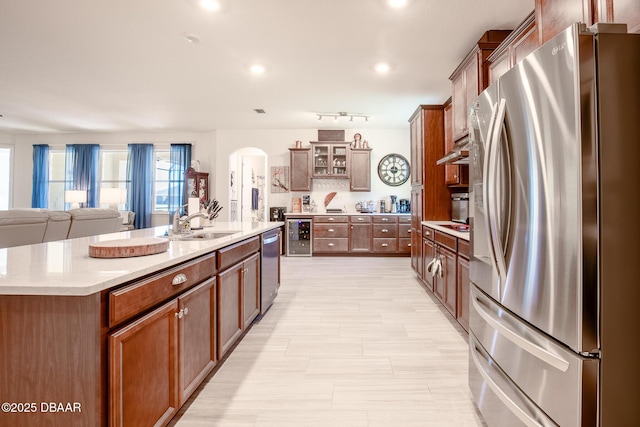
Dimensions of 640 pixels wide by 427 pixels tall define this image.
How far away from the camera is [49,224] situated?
3379 mm

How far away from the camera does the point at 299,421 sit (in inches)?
61.8

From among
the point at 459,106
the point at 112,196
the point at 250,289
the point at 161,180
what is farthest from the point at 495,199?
the point at 161,180

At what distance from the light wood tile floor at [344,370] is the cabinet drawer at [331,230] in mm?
2734

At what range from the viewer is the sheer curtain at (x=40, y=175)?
7.28 metres

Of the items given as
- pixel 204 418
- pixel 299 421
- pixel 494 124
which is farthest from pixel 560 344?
pixel 204 418

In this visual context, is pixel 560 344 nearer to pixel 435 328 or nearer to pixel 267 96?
pixel 435 328

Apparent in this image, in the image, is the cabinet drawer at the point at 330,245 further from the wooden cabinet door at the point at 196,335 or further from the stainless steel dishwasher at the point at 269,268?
the wooden cabinet door at the point at 196,335

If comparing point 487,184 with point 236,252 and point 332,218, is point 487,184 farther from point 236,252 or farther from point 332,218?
point 332,218

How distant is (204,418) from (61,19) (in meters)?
3.50

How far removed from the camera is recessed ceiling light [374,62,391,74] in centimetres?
364

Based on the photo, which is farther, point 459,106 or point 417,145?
point 417,145

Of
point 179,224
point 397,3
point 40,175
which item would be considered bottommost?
point 179,224

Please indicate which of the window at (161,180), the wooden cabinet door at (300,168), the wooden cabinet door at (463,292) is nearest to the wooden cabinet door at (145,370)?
the wooden cabinet door at (463,292)

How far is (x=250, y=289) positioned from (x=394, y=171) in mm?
4988
